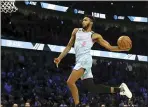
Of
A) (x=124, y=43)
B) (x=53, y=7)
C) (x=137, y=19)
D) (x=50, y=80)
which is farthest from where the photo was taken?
(x=137, y=19)

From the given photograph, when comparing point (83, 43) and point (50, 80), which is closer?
point (83, 43)

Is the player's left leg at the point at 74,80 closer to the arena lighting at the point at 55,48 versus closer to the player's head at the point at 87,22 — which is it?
the player's head at the point at 87,22

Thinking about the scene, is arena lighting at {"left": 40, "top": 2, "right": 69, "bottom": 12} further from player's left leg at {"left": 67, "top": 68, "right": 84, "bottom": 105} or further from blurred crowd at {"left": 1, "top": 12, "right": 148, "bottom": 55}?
player's left leg at {"left": 67, "top": 68, "right": 84, "bottom": 105}

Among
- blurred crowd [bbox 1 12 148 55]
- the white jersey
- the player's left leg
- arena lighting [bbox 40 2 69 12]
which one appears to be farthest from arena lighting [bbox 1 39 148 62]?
the player's left leg

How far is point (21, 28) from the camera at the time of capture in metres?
19.4

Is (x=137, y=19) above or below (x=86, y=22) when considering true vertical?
above

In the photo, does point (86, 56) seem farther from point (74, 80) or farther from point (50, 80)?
point (50, 80)

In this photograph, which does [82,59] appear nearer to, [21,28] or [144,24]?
[21,28]

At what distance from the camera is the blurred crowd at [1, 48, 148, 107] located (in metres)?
15.1

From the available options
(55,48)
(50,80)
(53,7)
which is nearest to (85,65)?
(50,80)

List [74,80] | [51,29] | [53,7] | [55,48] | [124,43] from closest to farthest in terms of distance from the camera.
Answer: [74,80] → [124,43] → [55,48] → [51,29] → [53,7]

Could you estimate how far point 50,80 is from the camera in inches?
680

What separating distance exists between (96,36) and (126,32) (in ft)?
57.0

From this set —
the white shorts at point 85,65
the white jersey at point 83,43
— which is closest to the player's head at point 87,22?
the white jersey at point 83,43
